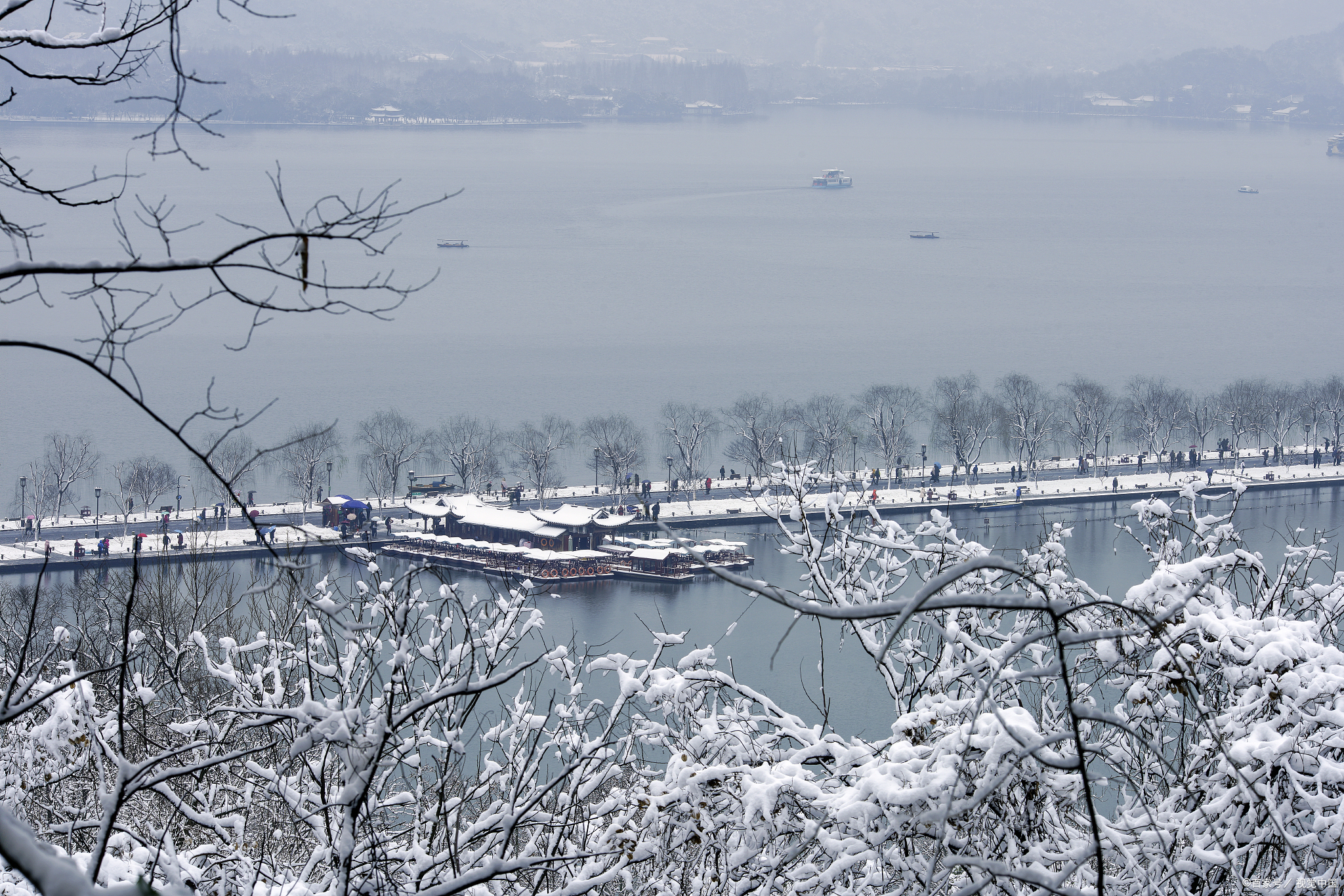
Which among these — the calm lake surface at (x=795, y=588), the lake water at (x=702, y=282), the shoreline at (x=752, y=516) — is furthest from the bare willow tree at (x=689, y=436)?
the calm lake surface at (x=795, y=588)

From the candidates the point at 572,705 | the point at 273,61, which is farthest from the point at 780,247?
the point at 273,61

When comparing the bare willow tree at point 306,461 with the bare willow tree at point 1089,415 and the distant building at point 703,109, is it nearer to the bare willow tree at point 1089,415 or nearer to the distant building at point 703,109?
the bare willow tree at point 1089,415

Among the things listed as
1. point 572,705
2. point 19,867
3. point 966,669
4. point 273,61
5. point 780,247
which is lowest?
point 572,705

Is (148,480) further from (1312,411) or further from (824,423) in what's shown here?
(1312,411)

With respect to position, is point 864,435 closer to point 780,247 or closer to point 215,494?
point 215,494

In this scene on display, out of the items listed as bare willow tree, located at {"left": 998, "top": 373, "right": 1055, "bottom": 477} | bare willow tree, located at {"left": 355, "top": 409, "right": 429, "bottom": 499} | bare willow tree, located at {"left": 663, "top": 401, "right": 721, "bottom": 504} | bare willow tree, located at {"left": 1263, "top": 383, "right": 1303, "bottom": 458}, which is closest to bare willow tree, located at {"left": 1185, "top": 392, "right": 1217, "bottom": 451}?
bare willow tree, located at {"left": 1263, "top": 383, "right": 1303, "bottom": 458}

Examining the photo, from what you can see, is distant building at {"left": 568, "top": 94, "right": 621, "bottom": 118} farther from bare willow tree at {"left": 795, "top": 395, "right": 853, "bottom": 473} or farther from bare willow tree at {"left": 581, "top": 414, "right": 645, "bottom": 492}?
bare willow tree at {"left": 581, "top": 414, "right": 645, "bottom": 492}
